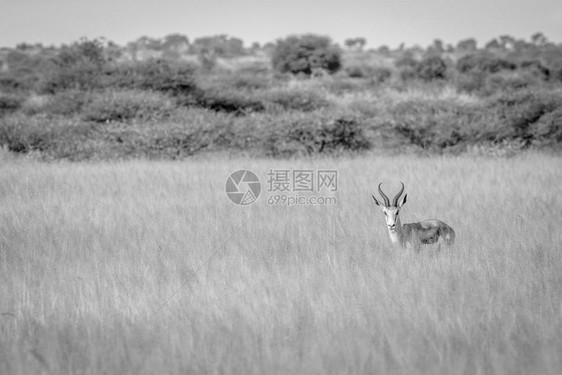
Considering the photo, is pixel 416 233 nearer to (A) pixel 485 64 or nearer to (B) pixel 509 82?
(B) pixel 509 82

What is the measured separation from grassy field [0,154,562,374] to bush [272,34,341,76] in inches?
1293

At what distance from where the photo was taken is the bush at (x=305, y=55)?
134 feet

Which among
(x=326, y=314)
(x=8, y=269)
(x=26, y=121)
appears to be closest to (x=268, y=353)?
(x=326, y=314)

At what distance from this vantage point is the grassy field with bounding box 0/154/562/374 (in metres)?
3.43

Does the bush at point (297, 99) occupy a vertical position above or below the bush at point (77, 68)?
below

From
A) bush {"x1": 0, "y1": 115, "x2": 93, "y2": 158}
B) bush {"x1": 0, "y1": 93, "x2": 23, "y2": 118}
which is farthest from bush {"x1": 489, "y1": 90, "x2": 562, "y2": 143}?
bush {"x1": 0, "y1": 93, "x2": 23, "y2": 118}

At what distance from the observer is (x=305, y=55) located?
135ft

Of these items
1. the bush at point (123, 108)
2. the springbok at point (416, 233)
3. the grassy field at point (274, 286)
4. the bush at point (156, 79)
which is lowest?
the grassy field at point (274, 286)

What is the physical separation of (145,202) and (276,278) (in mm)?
4021

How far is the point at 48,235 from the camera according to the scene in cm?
655

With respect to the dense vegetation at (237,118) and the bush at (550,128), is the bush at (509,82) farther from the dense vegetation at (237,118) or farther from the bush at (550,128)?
the bush at (550,128)

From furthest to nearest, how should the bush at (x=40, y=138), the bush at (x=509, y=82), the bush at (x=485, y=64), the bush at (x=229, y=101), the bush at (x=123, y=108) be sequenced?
the bush at (x=485, y=64), the bush at (x=509, y=82), the bush at (x=229, y=101), the bush at (x=123, y=108), the bush at (x=40, y=138)

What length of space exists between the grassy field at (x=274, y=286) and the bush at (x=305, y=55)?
108 feet

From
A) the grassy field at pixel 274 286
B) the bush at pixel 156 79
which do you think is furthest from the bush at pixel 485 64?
the grassy field at pixel 274 286
